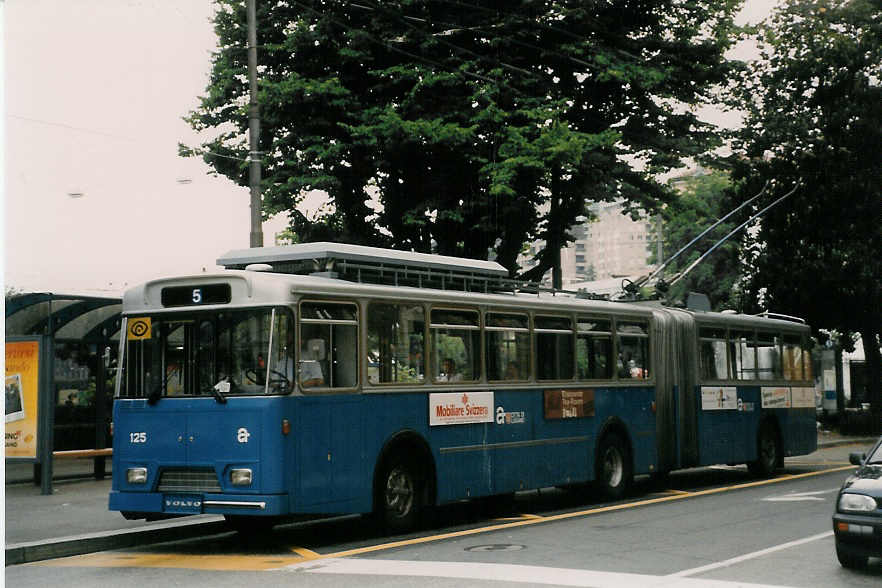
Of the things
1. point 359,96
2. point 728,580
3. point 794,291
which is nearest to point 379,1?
point 359,96

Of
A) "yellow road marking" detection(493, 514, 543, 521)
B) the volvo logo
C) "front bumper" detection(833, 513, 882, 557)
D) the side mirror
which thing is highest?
the side mirror

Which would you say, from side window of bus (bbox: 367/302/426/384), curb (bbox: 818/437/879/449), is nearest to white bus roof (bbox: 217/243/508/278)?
side window of bus (bbox: 367/302/426/384)

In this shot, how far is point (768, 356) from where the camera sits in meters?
21.9

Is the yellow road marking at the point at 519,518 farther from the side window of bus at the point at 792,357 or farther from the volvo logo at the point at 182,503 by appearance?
the side window of bus at the point at 792,357

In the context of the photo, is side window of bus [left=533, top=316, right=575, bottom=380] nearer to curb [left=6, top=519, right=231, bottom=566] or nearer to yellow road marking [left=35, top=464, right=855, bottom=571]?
yellow road marking [left=35, top=464, right=855, bottom=571]

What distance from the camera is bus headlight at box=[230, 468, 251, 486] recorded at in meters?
11.7

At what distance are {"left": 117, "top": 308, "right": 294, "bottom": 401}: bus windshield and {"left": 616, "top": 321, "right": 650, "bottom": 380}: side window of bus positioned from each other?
7321 millimetres

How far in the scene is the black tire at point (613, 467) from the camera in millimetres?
17250

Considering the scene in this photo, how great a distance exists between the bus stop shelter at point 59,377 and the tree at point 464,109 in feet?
22.3

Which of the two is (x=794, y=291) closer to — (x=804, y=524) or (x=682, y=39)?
(x=682, y=39)

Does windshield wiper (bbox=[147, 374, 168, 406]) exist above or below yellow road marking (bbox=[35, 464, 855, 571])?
above

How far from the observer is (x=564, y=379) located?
1656cm

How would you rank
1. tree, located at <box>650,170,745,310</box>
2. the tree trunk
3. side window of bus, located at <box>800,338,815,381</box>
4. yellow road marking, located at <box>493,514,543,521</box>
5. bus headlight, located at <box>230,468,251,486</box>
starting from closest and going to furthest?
bus headlight, located at <box>230,468,251,486</box>, yellow road marking, located at <box>493,514,543,521</box>, side window of bus, located at <box>800,338,815,381</box>, the tree trunk, tree, located at <box>650,170,745,310</box>

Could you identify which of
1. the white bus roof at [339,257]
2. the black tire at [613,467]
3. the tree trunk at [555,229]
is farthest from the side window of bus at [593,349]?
the tree trunk at [555,229]
